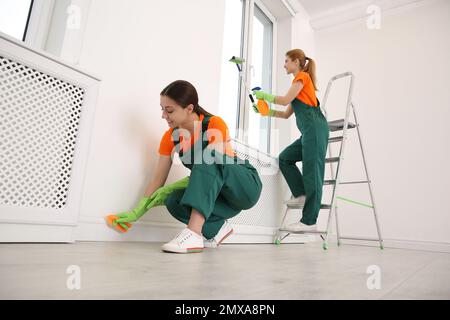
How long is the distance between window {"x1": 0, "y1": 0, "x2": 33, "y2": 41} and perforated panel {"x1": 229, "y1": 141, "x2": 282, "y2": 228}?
4.09 feet

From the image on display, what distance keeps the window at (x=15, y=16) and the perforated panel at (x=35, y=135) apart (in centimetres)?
34

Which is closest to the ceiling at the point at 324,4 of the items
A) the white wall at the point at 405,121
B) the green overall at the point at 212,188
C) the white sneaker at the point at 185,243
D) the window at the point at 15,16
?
the white wall at the point at 405,121

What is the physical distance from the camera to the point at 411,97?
9.18ft

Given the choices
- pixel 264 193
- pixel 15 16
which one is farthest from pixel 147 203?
pixel 264 193

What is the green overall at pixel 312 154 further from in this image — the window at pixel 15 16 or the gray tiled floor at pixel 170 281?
the window at pixel 15 16

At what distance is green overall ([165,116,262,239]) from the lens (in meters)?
1.10

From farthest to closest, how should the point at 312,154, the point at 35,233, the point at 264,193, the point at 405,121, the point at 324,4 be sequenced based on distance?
the point at 324,4 < the point at 405,121 < the point at 264,193 < the point at 312,154 < the point at 35,233

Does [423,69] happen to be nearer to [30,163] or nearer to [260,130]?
[260,130]

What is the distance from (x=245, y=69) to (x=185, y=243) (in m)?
1.88

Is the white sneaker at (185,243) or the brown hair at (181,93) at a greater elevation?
the brown hair at (181,93)

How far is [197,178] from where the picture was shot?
3.63 feet

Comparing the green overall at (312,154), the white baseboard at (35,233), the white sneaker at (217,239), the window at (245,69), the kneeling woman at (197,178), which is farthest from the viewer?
the window at (245,69)

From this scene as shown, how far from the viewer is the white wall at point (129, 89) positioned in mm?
1311

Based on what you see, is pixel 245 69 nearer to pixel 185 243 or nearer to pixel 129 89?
pixel 129 89
